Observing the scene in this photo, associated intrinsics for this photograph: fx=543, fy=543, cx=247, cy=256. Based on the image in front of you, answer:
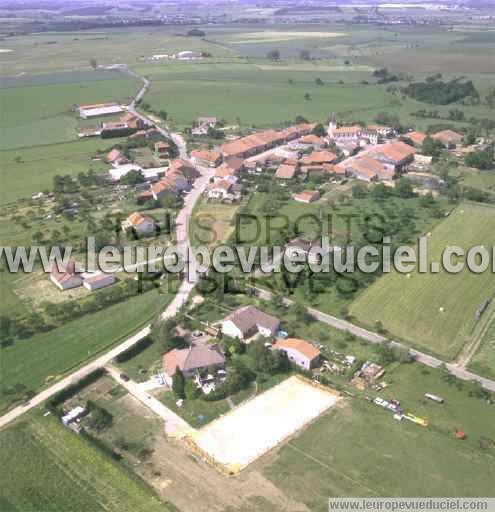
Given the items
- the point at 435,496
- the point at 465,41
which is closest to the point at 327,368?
the point at 435,496

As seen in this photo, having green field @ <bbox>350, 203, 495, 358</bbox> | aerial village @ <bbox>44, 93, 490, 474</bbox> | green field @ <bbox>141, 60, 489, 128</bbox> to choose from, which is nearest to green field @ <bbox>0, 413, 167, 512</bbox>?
aerial village @ <bbox>44, 93, 490, 474</bbox>

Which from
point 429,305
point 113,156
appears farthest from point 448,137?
point 113,156

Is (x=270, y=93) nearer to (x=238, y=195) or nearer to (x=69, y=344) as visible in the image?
(x=238, y=195)

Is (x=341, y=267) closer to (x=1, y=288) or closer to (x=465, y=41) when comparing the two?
(x=1, y=288)

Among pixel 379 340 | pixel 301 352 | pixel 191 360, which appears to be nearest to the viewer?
pixel 191 360

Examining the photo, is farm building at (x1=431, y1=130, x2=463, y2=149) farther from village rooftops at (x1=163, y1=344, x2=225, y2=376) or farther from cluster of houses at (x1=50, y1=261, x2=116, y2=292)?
→ village rooftops at (x1=163, y1=344, x2=225, y2=376)

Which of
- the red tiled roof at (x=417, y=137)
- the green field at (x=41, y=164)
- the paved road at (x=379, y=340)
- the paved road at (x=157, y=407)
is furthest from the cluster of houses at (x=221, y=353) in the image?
the red tiled roof at (x=417, y=137)
